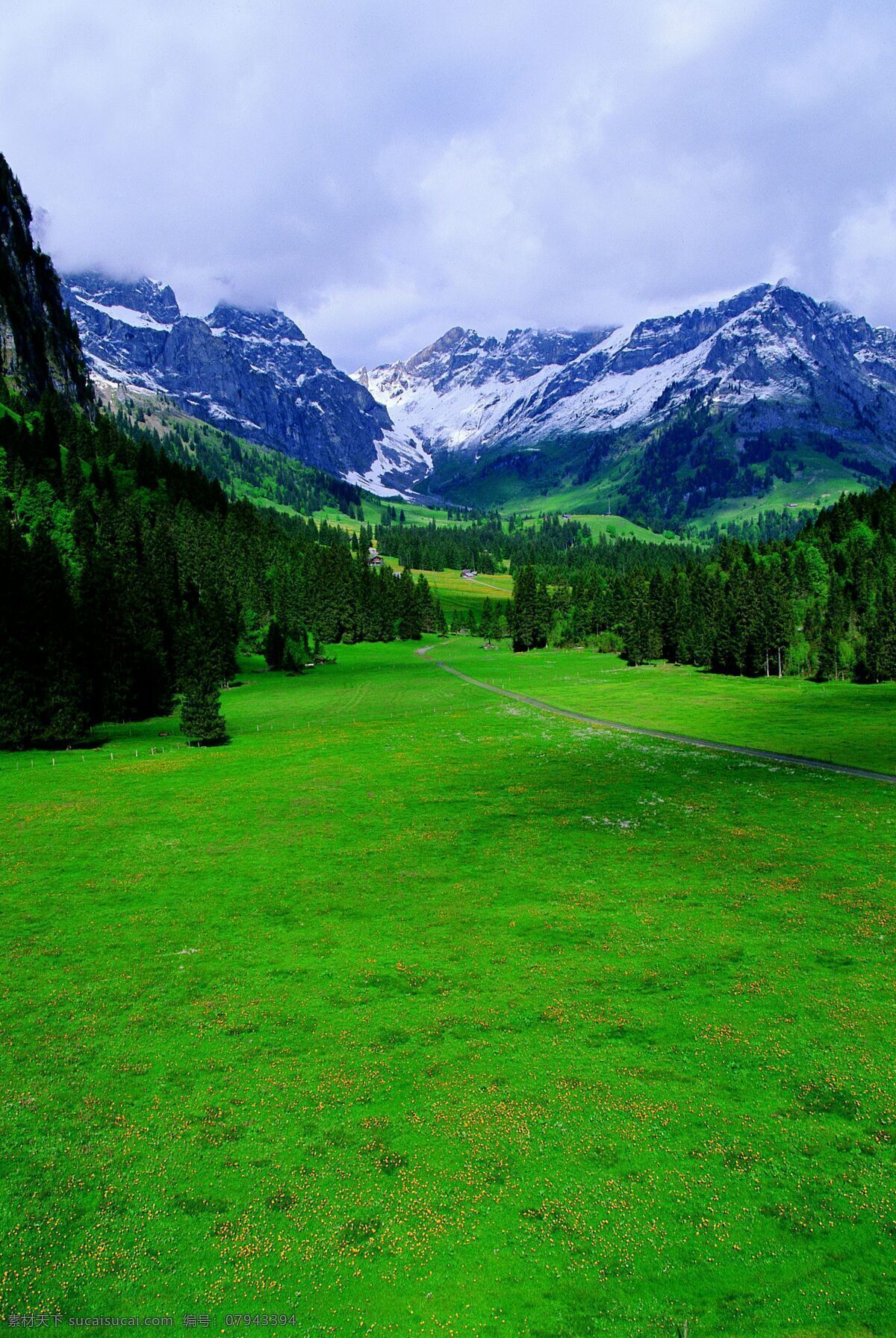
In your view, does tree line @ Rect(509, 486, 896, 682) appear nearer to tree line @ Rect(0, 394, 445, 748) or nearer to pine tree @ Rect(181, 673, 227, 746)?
tree line @ Rect(0, 394, 445, 748)

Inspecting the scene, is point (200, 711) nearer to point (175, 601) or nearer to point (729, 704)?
Answer: point (175, 601)

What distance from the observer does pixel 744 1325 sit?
45.8 feet

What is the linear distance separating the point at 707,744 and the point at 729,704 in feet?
101

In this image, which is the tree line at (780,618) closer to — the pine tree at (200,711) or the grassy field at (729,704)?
the grassy field at (729,704)

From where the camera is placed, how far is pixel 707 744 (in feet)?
238

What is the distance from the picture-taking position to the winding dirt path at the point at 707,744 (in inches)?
2249

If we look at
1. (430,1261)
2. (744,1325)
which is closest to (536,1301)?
(430,1261)

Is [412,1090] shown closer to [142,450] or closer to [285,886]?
[285,886]

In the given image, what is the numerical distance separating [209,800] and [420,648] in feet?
477

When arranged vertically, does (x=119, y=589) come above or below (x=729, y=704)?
above

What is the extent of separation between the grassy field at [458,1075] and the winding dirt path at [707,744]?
533 inches

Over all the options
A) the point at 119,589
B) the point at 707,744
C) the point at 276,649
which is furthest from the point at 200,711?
the point at 276,649

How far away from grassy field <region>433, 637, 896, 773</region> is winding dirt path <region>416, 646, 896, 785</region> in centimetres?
117

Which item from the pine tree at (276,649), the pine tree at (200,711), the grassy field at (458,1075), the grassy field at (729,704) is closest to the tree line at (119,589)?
the pine tree at (200,711)
